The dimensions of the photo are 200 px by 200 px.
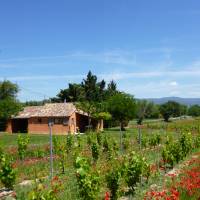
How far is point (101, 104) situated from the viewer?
65125 millimetres

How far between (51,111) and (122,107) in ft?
32.7

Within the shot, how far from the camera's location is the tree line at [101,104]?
63844mm

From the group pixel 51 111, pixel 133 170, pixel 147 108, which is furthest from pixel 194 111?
pixel 133 170

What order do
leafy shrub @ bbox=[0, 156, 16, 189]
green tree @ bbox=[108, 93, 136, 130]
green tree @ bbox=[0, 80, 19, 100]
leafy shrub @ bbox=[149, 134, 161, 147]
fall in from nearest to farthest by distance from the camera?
leafy shrub @ bbox=[0, 156, 16, 189] → leafy shrub @ bbox=[149, 134, 161, 147] → green tree @ bbox=[108, 93, 136, 130] → green tree @ bbox=[0, 80, 19, 100]

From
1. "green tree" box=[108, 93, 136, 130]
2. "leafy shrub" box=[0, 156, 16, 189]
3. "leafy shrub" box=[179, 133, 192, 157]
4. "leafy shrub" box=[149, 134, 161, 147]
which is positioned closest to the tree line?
"green tree" box=[108, 93, 136, 130]

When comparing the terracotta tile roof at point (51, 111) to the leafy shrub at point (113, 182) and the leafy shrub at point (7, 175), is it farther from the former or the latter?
the leafy shrub at point (113, 182)

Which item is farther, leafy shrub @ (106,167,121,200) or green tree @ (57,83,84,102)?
green tree @ (57,83,84,102)

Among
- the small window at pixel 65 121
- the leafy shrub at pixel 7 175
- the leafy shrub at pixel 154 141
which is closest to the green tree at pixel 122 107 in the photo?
the small window at pixel 65 121

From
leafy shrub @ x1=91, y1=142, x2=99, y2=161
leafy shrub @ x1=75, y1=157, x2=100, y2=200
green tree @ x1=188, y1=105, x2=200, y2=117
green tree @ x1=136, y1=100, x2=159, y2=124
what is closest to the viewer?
leafy shrub @ x1=75, y1=157, x2=100, y2=200

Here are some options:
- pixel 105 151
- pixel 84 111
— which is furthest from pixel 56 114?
pixel 105 151

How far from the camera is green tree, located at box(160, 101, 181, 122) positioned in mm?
108125

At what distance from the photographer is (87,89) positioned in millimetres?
87125

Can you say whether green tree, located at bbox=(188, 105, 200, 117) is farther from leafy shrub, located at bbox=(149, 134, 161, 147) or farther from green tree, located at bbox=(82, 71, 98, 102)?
leafy shrub, located at bbox=(149, 134, 161, 147)

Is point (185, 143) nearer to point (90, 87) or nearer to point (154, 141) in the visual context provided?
point (154, 141)
